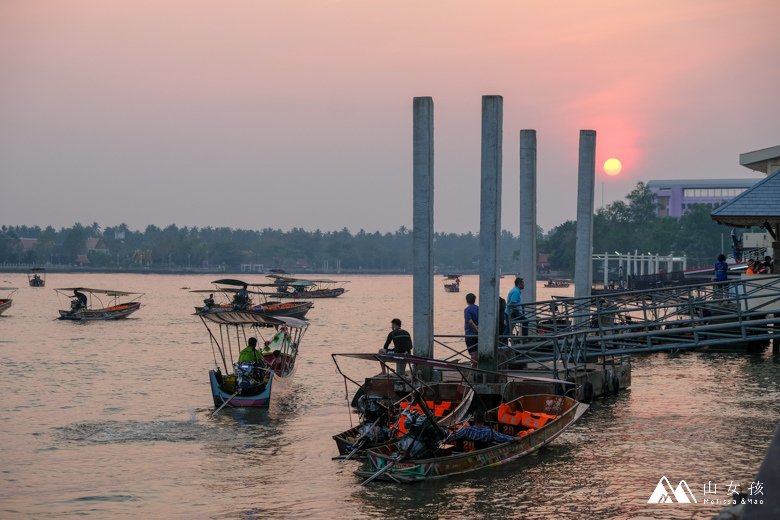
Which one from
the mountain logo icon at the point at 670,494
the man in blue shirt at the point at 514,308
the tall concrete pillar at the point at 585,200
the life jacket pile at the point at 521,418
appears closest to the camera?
the mountain logo icon at the point at 670,494

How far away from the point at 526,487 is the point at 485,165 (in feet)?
31.1

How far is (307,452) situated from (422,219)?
6.92m

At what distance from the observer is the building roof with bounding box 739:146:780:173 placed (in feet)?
168

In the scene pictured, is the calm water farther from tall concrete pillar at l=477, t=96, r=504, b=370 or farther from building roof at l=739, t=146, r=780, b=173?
building roof at l=739, t=146, r=780, b=173

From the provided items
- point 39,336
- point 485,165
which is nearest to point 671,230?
point 39,336

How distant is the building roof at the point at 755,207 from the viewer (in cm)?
3027

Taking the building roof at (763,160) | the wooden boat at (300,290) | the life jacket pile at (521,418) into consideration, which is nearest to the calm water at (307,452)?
the life jacket pile at (521,418)

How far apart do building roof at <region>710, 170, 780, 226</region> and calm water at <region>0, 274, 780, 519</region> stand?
5.37 meters

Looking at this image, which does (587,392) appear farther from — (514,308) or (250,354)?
(250,354)

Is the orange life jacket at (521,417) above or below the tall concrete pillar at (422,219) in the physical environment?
below

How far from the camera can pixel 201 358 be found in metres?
51.3

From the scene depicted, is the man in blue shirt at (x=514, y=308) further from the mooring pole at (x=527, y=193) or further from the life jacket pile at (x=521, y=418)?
the life jacket pile at (x=521, y=418)

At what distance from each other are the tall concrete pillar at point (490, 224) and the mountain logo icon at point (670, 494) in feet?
22.5

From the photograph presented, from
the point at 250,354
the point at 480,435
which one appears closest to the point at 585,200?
the point at 250,354
